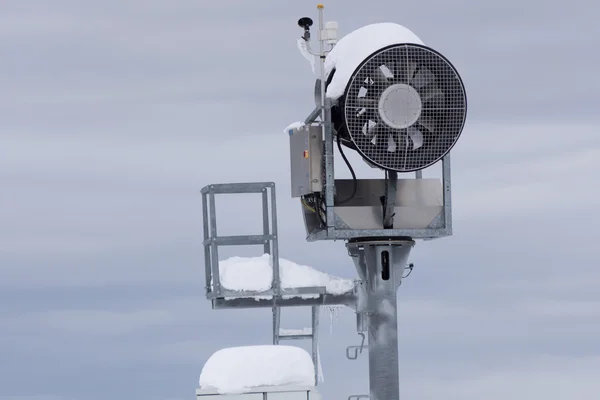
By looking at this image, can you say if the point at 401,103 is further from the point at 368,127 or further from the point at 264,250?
the point at 264,250

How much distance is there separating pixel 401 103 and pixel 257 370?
12.9 ft

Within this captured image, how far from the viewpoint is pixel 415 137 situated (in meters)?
14.5

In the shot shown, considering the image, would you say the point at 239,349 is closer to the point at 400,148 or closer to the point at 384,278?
the point at 384,278

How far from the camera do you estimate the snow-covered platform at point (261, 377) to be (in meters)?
13.9

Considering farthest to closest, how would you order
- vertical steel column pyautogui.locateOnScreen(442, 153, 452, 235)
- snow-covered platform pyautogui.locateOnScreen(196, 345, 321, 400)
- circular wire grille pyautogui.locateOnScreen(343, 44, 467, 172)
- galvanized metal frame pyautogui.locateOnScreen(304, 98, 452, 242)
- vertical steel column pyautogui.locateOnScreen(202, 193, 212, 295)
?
vertical steel column pyautogui.locateOnScreen(202, 193, 212, 295), vertical steel column pyautogui.locateOnScreen(442, 153, 452, 235), galvanized metal frame pyautogui.locateOnScreen(304, 98, 452, 242), circular wire grille pyautogui.locateOnScreen(343, 44, 467, 172), snow-covered platform pyautogui.locateOnScreen(196, 345, 321, 400)

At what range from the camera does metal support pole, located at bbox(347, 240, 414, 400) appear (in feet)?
49.4

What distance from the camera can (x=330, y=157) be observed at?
14.8 m

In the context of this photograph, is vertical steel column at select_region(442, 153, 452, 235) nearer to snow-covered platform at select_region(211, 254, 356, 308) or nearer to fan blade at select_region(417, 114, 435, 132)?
fan blade at select_region(417, 114, 435, 132)

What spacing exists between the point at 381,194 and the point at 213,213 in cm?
245

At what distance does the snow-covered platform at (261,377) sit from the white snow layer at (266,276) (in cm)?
198

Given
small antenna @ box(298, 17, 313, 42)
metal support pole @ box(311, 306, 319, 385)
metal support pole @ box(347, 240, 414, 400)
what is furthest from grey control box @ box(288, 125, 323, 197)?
metal support pole @ box(311, 306, 319, 385)

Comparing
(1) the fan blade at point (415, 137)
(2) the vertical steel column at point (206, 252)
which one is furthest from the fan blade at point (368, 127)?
(2) the vertical steel column at point (206, 252)

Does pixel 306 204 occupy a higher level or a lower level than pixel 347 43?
lower

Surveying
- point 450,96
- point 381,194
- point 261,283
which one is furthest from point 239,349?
point 450,96
